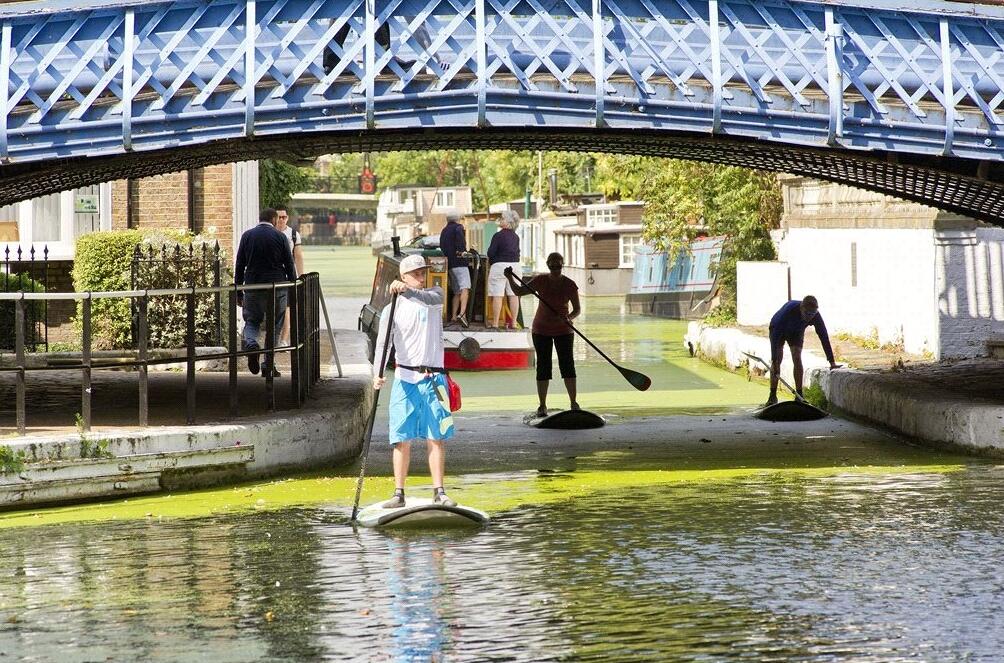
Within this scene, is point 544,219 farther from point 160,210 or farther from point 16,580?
point 16,580

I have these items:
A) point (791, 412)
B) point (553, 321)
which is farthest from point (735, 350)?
point (553, 321)

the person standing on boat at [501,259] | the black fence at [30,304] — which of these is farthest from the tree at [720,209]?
the black fence at [30,304]

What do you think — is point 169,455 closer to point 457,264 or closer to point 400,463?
point 400,463

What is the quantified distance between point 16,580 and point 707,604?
3925 millimetres

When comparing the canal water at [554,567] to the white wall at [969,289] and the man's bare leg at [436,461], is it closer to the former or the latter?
the man's bare leg at [436,461]

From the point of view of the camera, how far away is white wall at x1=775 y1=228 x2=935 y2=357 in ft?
70.3

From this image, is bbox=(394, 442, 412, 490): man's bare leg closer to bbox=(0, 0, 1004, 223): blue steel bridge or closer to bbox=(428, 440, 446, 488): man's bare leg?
bbox=(428, 440, 446, 488): man's bare leg

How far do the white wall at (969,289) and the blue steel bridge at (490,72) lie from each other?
21.3 feet

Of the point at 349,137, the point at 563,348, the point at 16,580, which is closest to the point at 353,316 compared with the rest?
the point at 563,348

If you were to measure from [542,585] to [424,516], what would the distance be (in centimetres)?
197

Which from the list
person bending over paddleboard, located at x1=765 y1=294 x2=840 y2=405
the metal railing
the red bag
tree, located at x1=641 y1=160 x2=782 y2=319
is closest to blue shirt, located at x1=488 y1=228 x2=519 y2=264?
person bending over paddleboard, located at x1=765 y1=294 x2=840 y2=405

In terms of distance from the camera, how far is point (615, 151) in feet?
59.4

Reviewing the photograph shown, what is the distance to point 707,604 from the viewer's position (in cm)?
853

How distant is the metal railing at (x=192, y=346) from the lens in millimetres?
12109
